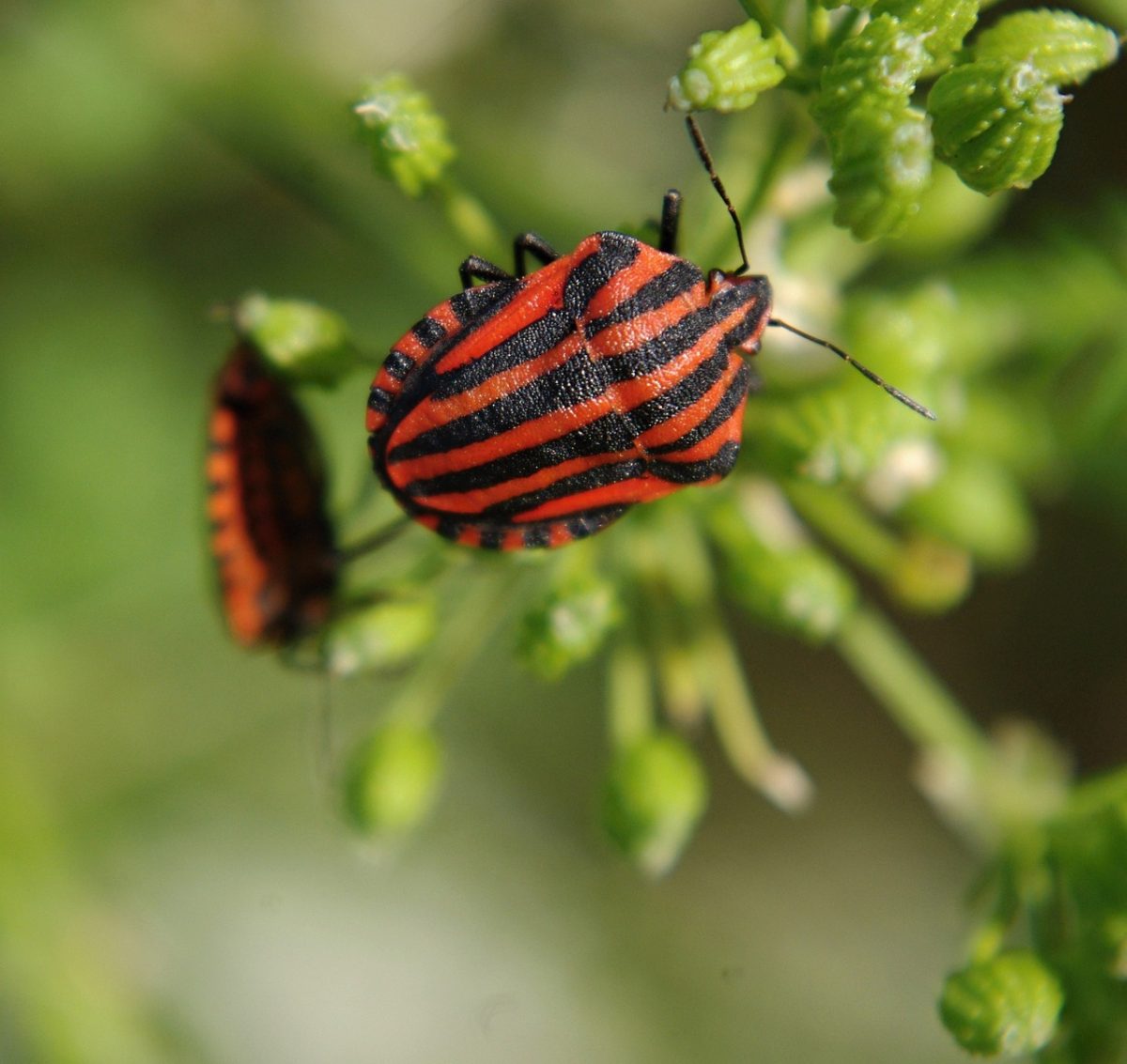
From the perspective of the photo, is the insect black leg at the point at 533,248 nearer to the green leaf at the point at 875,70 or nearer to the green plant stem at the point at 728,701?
the green leaf at the point at 875,70

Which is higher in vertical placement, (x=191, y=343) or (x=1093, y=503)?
(x=191, y=343)

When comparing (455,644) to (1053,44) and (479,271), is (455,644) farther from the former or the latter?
(1053,44)

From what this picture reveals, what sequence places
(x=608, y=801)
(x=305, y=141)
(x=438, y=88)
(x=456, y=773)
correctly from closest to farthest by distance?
1. (x=608, y=801)
2. (x=305, y=141)
3. (x=438, y=88)
4. (x=456, y=773)

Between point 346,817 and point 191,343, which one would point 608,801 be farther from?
point 191,343

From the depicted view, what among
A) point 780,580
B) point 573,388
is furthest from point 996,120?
point 780,580

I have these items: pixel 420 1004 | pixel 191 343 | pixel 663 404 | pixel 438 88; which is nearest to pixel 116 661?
pixel 191 343

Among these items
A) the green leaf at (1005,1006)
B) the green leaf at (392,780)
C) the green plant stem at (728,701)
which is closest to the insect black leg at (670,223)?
the green plant stem at (728,701)
